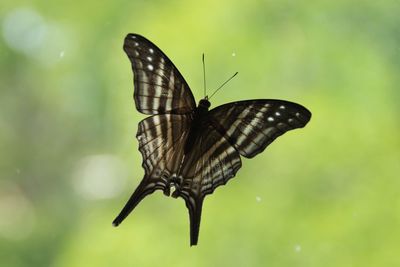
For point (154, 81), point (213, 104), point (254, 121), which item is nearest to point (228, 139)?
point (254, 121)

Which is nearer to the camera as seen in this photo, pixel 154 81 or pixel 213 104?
pixel 154 81

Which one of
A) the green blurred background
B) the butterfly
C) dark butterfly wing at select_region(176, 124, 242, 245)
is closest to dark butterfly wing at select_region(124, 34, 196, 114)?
the butterfly

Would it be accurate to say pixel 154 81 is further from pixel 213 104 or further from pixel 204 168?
pixel 213 104

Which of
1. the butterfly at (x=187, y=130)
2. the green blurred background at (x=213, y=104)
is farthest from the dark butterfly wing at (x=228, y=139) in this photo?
the green blurred background at (x=213, y=104)

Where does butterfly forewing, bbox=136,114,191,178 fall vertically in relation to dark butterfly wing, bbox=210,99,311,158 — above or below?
below

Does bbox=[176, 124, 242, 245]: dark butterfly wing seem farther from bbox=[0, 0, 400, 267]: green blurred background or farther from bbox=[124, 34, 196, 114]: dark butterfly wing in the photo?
bbox=[0, 0, 400, 267]: green blurred background

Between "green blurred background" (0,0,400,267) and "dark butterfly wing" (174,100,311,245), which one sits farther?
"green blurred background" (0,0,400,267)
